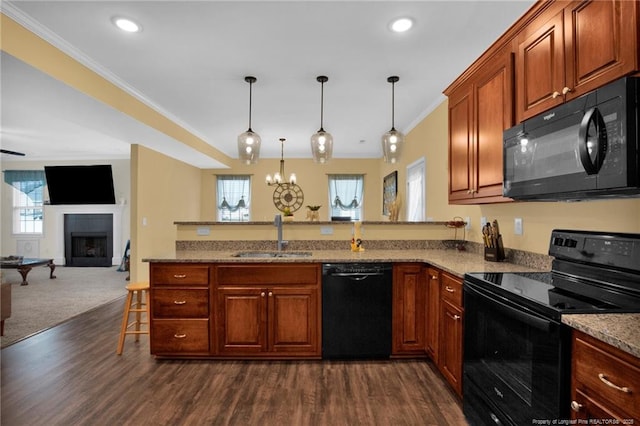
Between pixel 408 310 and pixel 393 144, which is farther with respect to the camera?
pixel 393 144

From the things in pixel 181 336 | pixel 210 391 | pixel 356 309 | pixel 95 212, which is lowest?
pixel 210 391

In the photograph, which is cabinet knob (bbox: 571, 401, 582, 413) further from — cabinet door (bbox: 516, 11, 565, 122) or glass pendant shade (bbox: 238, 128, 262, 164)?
glass pendant shade (bbox: 238, 128, 262, 164)

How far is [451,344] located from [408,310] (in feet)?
1.68

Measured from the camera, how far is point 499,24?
7.82ft

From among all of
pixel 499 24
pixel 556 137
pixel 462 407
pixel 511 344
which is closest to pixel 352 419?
pixel 462 407

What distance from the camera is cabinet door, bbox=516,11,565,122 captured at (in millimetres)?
1634

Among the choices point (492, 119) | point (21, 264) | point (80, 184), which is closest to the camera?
point (492, 119)

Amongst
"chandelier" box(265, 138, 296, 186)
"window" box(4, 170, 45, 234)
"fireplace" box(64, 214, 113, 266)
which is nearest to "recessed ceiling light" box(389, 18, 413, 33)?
"chandelier" box(265, 138, 296, 186)

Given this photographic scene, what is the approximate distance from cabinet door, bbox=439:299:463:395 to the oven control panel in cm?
67

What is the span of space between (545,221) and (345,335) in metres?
1.64

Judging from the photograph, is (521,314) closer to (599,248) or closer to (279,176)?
(599,248)

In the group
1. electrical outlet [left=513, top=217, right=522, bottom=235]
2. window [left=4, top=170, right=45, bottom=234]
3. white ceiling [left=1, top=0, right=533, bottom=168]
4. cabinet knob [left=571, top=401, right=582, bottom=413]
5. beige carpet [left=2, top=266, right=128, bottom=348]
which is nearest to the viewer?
cabinet knob [left=571, top=401, right=582, bottom=413]

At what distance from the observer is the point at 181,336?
272cm

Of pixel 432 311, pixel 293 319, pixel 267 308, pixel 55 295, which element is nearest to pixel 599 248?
pixel 432 311
